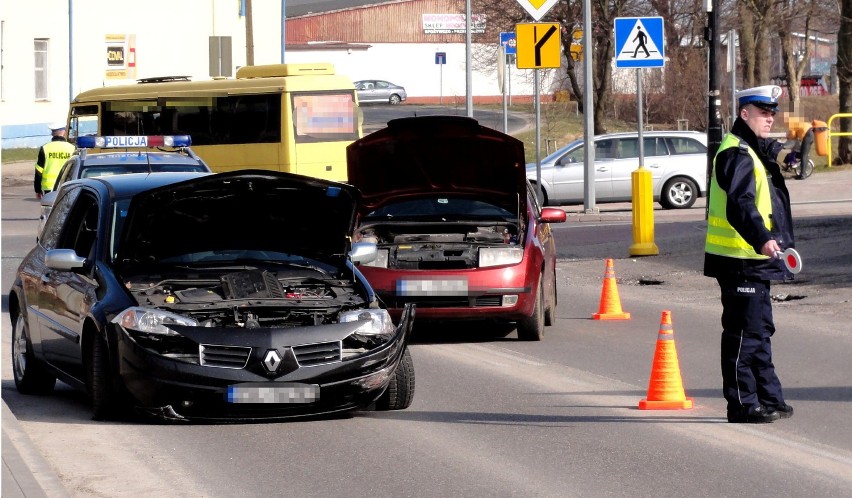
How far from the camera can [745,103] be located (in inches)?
340

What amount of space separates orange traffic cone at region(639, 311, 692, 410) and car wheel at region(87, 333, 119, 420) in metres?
3.24

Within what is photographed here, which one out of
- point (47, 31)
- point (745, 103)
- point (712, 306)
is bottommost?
point (712, 306)

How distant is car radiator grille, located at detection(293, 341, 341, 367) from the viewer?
8.49 meters

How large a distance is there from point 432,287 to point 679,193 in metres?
17.7

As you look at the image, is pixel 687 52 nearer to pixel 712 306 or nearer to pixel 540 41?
pixel 540 41

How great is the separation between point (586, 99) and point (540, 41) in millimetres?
4733

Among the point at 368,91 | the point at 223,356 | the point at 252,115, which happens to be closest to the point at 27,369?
the point at 223,356

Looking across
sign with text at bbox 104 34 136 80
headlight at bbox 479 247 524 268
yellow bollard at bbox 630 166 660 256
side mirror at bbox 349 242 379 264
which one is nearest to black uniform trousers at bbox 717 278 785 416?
side mirror at bbox 349 242 379 264

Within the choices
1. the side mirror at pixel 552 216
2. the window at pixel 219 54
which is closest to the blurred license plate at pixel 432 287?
the side mirror at pixel 552 216

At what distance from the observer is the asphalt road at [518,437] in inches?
281

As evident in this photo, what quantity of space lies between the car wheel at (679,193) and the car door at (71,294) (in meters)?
20.5

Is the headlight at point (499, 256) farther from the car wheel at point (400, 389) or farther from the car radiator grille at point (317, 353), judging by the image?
the car radiator grille at point (317, 353)

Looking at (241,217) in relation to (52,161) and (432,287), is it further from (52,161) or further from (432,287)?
(52,161)

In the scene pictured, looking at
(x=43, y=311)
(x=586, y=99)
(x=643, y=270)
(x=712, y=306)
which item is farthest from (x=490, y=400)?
(x=586, y=99)
